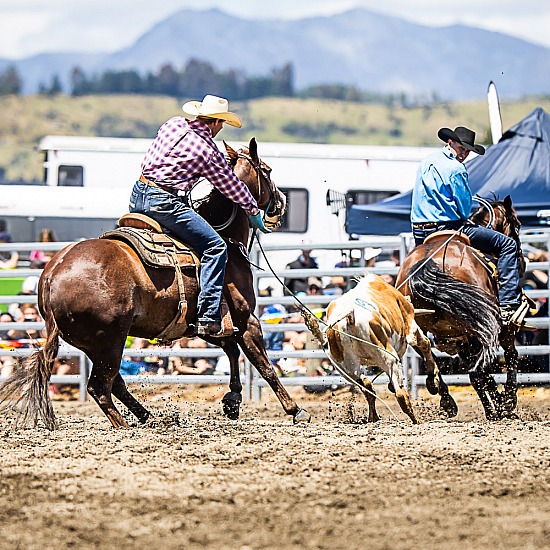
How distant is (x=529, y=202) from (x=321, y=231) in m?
4.83

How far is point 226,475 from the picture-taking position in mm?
4566

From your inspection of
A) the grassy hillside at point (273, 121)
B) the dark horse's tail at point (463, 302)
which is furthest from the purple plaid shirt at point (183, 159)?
the grassy hillside at point (273, 121)

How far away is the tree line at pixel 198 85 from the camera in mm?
130875

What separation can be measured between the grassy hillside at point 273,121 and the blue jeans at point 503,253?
9852 cm

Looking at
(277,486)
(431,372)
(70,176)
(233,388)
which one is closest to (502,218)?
(431,372)

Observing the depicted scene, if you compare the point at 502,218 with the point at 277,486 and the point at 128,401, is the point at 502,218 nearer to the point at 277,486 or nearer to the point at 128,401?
the point at 128,401

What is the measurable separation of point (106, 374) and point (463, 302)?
8.40 feet

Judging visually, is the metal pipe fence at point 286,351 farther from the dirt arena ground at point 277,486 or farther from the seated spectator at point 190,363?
the dirt arena ground at point 277,486

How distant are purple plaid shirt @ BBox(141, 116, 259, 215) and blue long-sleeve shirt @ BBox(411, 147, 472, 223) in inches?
65.3

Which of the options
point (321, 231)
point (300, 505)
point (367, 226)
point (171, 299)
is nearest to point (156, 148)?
point (171, 299)

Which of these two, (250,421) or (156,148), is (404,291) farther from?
(156,148)

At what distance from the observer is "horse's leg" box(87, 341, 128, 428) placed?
20.2 feet

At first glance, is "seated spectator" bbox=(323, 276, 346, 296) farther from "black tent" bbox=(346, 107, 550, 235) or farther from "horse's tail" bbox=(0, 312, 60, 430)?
"horse's tail" bbox=(0, 312, 60, 430)

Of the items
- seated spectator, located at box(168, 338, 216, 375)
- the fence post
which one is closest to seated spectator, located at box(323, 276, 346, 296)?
seated spectator, located at box(168, 338, 216, 375)
